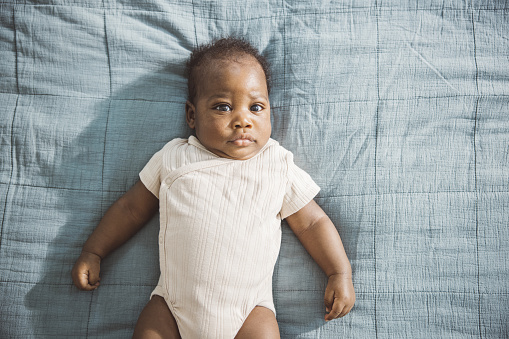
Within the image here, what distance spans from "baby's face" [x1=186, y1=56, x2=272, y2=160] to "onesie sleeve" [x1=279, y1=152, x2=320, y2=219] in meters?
0.13

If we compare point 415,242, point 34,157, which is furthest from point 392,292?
point 34,157

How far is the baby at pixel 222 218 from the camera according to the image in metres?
1.06

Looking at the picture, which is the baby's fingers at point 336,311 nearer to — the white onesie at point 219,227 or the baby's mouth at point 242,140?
the white onesie at point 219,227

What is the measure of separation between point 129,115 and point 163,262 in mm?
461

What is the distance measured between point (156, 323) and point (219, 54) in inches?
29.1

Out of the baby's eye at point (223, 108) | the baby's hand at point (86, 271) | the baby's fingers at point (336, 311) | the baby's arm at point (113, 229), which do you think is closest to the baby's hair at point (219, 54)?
the baby's eye at point (223, 108)

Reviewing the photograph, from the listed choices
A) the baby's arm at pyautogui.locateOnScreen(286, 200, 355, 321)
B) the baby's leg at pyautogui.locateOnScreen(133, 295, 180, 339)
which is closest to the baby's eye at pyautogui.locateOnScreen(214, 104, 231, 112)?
the baby's arm at pyautogui.locateOnScreen(286, 200, 355, 321)

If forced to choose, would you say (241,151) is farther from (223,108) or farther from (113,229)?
(113,229)

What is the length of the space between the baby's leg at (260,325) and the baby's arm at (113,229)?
412 millimetres

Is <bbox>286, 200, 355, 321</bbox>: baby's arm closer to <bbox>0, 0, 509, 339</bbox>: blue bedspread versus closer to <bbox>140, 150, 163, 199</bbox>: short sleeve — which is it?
<bbox>0, 0, 509, 339</bbox>: blue bedspread

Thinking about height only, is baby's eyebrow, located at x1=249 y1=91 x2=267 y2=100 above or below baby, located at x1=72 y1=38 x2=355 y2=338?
above

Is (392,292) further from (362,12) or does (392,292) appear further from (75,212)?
(75,212)

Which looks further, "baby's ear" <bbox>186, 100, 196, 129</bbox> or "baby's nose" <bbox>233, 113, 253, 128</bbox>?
"baby's ear" <bbox>186, 100, 196, 129</bbox>

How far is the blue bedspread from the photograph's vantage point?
1.15 meters
